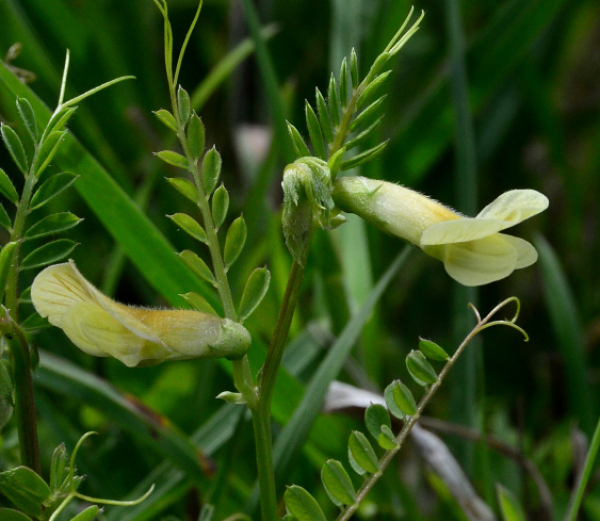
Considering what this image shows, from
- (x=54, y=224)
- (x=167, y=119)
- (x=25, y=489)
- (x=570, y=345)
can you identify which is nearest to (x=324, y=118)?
(x=167, y=119)

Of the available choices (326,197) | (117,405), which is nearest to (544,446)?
(117,405)

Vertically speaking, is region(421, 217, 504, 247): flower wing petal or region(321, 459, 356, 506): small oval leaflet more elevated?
region(421, 217, 504, 247): flower wing petal

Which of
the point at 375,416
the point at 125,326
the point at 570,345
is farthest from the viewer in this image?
the point at 570,345

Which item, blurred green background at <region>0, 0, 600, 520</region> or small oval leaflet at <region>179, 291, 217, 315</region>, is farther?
blurred green background at <region>0, 0, 600, 520</region>

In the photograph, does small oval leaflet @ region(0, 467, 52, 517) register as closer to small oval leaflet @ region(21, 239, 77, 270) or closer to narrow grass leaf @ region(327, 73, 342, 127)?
small oval leaflet @ region(21, 239, 77, 270)

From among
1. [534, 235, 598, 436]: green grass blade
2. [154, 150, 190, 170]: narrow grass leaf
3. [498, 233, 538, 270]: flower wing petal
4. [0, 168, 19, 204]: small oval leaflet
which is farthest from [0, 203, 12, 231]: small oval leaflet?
[534, 235, 598, 436]: green grass blade

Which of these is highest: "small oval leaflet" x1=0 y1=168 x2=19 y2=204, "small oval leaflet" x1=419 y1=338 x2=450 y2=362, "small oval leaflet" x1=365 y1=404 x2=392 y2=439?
"small oval leaflet" x1=0 y1=168 x2=19 y2=204

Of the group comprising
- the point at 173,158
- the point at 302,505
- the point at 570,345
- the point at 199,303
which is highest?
the point at 173,158

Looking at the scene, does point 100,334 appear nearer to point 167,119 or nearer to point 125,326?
point 125,326

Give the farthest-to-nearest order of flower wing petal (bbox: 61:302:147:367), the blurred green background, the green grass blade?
the green grass blade → the blurred green background → flower wing petal (bbox: 61:302:147:367)
